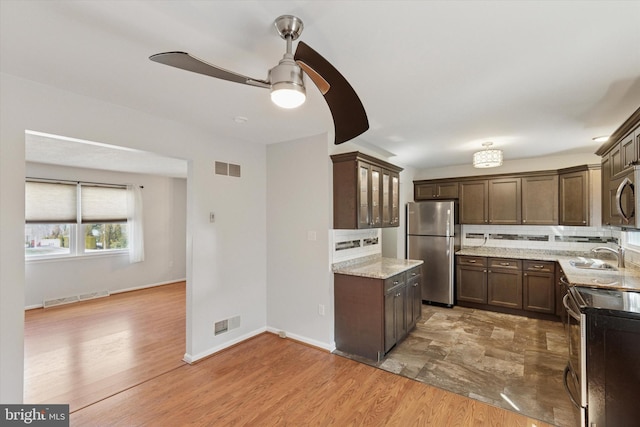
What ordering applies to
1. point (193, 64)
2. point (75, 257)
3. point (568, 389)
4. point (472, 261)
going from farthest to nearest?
1. point (75, 257)
2. point (472, 261)
3. point (568, 389)
4. point (193, 64)

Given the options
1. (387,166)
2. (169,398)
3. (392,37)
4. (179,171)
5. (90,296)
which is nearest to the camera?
(392,37)

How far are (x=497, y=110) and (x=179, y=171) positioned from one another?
5651 millimetres

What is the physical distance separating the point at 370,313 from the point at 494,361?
1400 mm

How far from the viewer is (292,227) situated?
12.3 ft

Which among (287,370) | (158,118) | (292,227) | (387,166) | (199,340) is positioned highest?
(158,118)

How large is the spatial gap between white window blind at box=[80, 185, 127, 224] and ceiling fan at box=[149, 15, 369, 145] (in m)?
5.93

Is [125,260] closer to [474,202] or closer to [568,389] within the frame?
[474,202]

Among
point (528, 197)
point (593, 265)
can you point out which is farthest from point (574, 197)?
point (593, 265)

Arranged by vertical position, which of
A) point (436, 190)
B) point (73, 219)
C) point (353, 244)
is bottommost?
point (353, 244)

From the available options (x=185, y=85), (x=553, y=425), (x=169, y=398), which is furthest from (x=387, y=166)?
(x=169, y=398)

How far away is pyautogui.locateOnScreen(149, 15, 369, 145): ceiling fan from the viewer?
1241 mm

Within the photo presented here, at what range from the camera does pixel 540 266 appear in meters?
4.42

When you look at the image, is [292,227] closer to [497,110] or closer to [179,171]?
[497,110]

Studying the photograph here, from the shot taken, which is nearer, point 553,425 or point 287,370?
point 553,425
